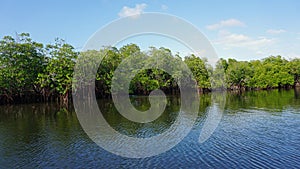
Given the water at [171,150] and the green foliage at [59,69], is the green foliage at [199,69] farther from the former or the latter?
the water at [171,150]

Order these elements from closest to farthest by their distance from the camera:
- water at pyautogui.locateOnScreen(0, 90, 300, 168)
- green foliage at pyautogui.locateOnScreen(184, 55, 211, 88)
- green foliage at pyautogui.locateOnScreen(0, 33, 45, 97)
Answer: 1. water at pyautogui.locateOnScreen(0, 90, 300, 168)
2. green foliage at pyautogui.locateOnScreen(0, 33, 45, 97)
3. green foliage at pyautogui.locateOnScreen(184, 55, 211, 88)

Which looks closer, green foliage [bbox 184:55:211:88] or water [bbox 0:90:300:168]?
water [bbox 0:90:300:168]

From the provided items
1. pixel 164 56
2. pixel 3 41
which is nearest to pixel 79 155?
pixel 3 41

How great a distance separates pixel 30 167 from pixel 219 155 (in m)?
10.1

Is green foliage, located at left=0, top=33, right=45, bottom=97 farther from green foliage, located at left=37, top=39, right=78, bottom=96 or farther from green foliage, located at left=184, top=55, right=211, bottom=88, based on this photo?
green foliage, located at left=184, top=55, right=211, bottom=88

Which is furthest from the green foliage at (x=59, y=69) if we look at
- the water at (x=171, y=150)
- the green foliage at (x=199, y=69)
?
the green foliage at (x=199, y=69)

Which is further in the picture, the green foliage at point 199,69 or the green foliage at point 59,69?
the green foliage at point 199,69

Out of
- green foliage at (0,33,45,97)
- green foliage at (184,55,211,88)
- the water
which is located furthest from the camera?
green foliage at (184,55,211,88)

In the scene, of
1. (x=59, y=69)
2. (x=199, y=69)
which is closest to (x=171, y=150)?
(x=59, y=69)

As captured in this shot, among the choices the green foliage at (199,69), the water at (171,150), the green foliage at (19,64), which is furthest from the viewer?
the green foliage at (199,69)

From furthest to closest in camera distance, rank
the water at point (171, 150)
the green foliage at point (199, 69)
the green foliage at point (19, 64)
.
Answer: the green foliage at point (199, 69), the green foliage at point (19, 64), the water at point (171, 150)

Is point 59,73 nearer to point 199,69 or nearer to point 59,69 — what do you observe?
point 59,69

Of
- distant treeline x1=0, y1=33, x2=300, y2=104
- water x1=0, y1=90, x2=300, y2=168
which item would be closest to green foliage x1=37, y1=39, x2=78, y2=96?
distant treeline x1=0, y1=33, x2=300, y2=104

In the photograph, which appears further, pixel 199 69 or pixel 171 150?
pixel 199 69
